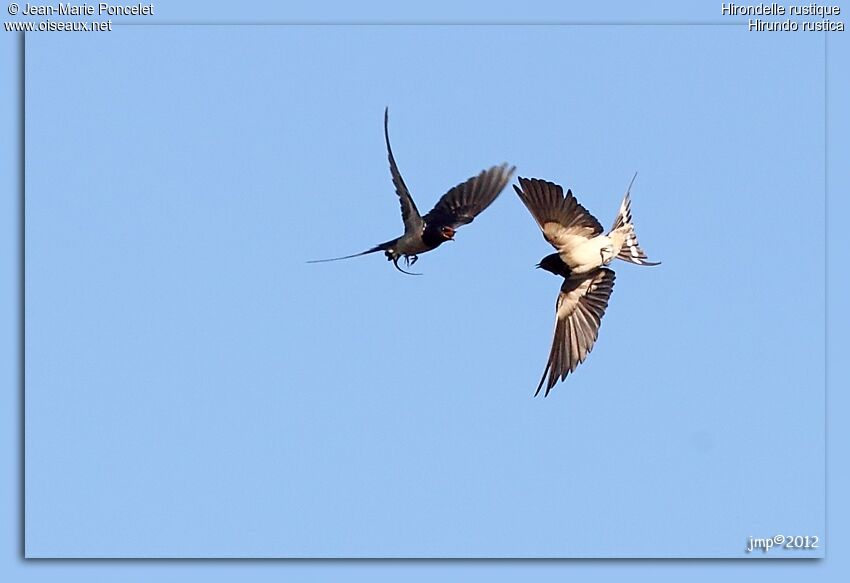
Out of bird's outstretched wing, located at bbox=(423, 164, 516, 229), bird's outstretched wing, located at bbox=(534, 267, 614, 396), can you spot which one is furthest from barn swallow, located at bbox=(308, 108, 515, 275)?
bird's outstretched wing, located at bbox=(534, 267, 614, 396)

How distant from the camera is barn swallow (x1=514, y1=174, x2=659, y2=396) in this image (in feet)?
31.2

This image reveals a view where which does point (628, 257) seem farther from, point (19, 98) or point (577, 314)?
point (19, 98)

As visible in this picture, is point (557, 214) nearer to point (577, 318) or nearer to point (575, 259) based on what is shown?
point (575, 259)

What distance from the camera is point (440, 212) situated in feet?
32.9

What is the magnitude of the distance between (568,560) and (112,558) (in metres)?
2.09

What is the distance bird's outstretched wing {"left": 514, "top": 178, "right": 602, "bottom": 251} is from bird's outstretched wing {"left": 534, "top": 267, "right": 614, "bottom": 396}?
26 cm

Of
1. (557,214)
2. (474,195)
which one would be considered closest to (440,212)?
(474,195)

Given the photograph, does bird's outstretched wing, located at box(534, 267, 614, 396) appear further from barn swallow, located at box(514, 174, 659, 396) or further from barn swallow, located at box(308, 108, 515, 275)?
barn swallow, located at box(308, 108, 515, 275)

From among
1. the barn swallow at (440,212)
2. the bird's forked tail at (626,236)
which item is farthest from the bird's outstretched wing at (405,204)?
the bird's forked tail at (626,236)

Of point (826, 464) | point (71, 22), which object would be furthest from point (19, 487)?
point (826, 464)

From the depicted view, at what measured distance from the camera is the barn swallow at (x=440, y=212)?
384 inches

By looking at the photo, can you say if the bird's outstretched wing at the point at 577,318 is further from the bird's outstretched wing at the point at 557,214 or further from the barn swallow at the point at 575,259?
the bird's outstretched wing at the point at 557,214

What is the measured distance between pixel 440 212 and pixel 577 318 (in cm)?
89

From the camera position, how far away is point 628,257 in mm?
9609
